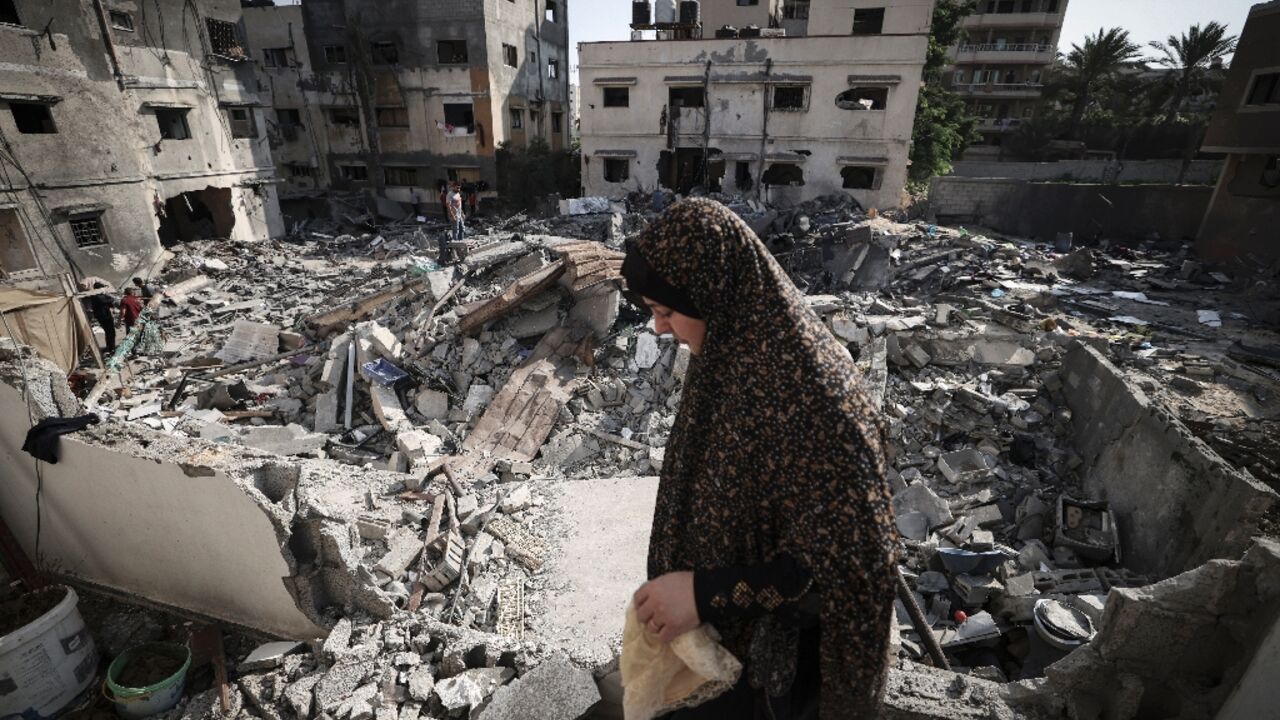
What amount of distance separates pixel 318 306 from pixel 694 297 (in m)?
12.5

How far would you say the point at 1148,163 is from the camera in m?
24.6

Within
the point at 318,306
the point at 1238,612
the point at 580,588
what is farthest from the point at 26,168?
the point at 1238,612

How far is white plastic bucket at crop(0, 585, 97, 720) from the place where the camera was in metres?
3.28

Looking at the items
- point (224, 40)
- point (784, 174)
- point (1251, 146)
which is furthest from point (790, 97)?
point (224, 40)

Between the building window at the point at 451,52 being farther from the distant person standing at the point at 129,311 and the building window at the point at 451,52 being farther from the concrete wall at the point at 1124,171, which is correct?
the concrete wall at the point at 1124,171

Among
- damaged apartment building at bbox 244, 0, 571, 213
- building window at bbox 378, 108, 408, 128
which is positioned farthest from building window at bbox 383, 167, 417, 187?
building window at bbox 378, 108, 408, 128

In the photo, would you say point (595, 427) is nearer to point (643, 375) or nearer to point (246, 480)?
point (643, 375)

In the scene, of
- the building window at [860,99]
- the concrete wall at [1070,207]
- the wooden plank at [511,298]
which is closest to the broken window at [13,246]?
the wooden plank at [511,298]

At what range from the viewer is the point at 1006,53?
1300 inches

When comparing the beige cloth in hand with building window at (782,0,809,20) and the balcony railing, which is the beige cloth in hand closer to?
building window at (782,0,809,20)

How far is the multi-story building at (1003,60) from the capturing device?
32.4 metres

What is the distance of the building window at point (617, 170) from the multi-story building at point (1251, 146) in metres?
18.3

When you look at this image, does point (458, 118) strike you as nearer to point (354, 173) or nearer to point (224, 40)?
point (354, 173)

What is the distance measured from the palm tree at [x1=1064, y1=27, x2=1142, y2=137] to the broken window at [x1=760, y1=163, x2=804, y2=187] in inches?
700
